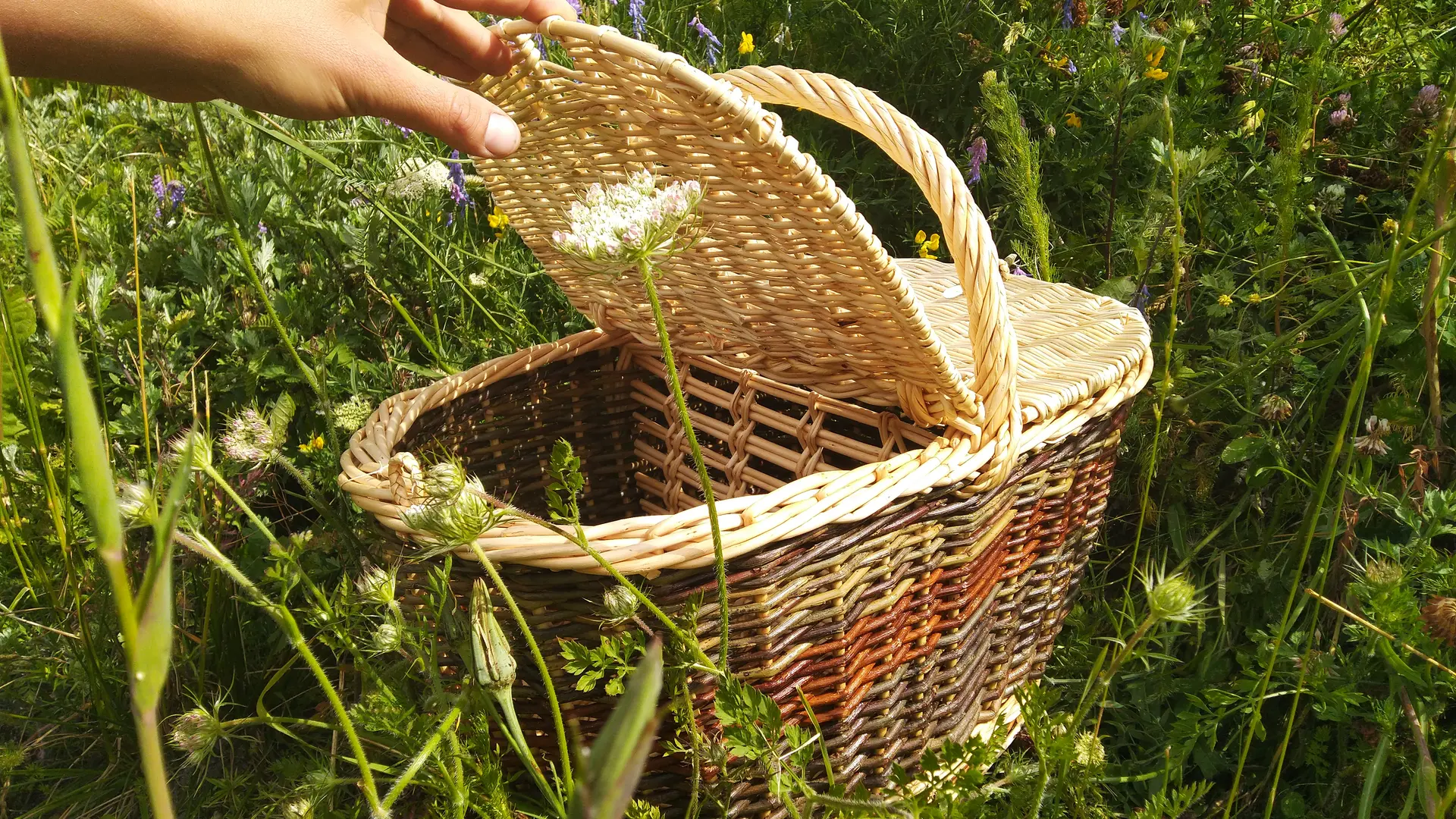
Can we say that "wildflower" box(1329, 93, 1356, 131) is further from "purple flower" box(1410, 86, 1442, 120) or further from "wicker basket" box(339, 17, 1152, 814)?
"wicker basket" box(339, 17, 1152, 814)

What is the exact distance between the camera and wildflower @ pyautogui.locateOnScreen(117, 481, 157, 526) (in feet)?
1.93

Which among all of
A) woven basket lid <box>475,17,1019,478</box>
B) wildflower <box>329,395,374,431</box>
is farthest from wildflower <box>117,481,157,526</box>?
wildflower <box>329,395,374,431</box>

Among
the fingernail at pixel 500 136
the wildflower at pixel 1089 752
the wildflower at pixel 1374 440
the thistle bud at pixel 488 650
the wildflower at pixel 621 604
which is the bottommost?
the wildflower at pixel 1089 752

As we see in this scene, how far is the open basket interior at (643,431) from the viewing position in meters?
1.41

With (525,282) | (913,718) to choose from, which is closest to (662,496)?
(525,282)

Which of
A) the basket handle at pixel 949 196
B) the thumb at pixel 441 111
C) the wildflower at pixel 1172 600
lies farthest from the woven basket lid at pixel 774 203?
the wildflower at pixel 1172 600

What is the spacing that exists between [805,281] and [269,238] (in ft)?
3.72

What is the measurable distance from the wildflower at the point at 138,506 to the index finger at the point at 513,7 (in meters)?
0.62

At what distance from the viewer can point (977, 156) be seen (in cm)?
187

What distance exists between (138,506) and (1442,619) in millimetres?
1083

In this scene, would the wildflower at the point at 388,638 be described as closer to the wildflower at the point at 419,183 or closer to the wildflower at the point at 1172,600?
the wildflower at the point at 1172,600

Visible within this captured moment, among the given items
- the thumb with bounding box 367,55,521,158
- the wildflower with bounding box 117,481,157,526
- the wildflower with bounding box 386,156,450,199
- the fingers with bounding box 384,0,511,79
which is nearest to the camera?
the wildflower with bounding box 117,481,157,526

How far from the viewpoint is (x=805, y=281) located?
1.07m

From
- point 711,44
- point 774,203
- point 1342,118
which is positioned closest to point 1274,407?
point 1342,118
